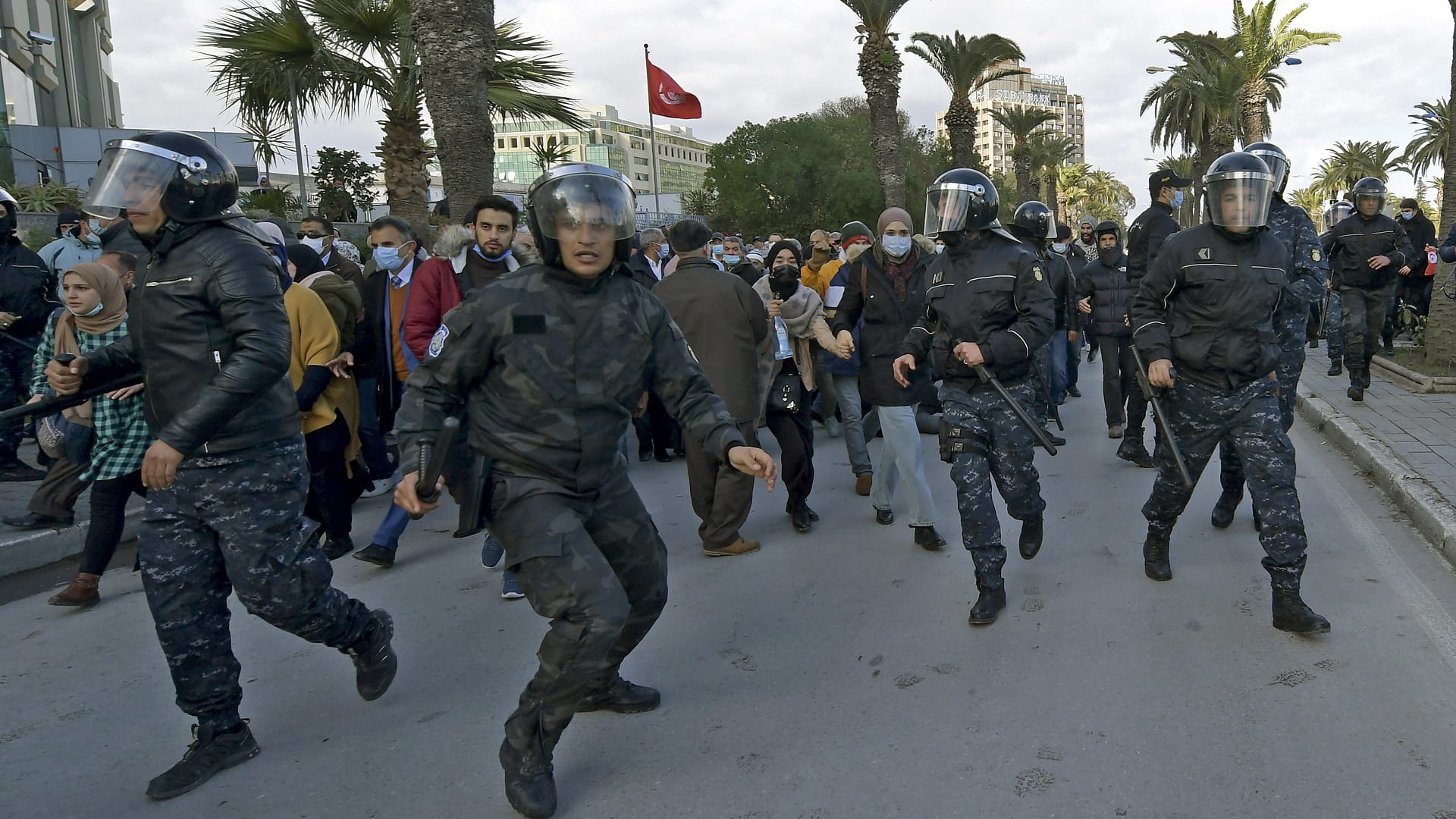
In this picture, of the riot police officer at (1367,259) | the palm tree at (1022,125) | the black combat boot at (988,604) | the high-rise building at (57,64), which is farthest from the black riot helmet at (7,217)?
the palm tree at (1022,125)

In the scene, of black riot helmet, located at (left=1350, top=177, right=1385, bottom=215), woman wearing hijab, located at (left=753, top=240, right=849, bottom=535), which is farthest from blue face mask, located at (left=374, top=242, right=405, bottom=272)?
black riot helmet, located at (left=1350, top=177, right=1385, bottom=215)

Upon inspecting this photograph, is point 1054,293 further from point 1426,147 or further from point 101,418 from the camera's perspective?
point 1426,147

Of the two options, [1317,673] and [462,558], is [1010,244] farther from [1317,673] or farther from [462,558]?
[462,558]

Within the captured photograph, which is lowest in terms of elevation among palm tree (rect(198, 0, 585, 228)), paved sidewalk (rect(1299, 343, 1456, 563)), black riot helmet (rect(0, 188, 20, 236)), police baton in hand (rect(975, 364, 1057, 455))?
paved sidewalk (rect(1299, 343, 1456, 563))

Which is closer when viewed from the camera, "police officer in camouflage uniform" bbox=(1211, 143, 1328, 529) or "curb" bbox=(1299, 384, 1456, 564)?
"curb" bbox=(1299, 384, 1456, 564)

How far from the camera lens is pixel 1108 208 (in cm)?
10769

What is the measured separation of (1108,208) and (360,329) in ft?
366

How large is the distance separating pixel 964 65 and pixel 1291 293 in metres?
23.2

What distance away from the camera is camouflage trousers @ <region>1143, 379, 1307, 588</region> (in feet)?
13.3

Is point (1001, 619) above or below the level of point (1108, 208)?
below

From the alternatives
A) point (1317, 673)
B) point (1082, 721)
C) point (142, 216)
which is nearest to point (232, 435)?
point (142, 216)

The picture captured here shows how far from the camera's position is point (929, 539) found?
17.9ft

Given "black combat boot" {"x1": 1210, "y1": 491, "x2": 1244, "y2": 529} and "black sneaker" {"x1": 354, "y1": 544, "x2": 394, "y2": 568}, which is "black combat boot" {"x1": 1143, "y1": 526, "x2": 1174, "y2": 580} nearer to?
"black combat boot" {"x1": 1210, "y1": 491, "x2": 1244, "y2": 529}

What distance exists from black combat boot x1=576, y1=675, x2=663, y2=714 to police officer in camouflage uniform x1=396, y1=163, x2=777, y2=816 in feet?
1.80
